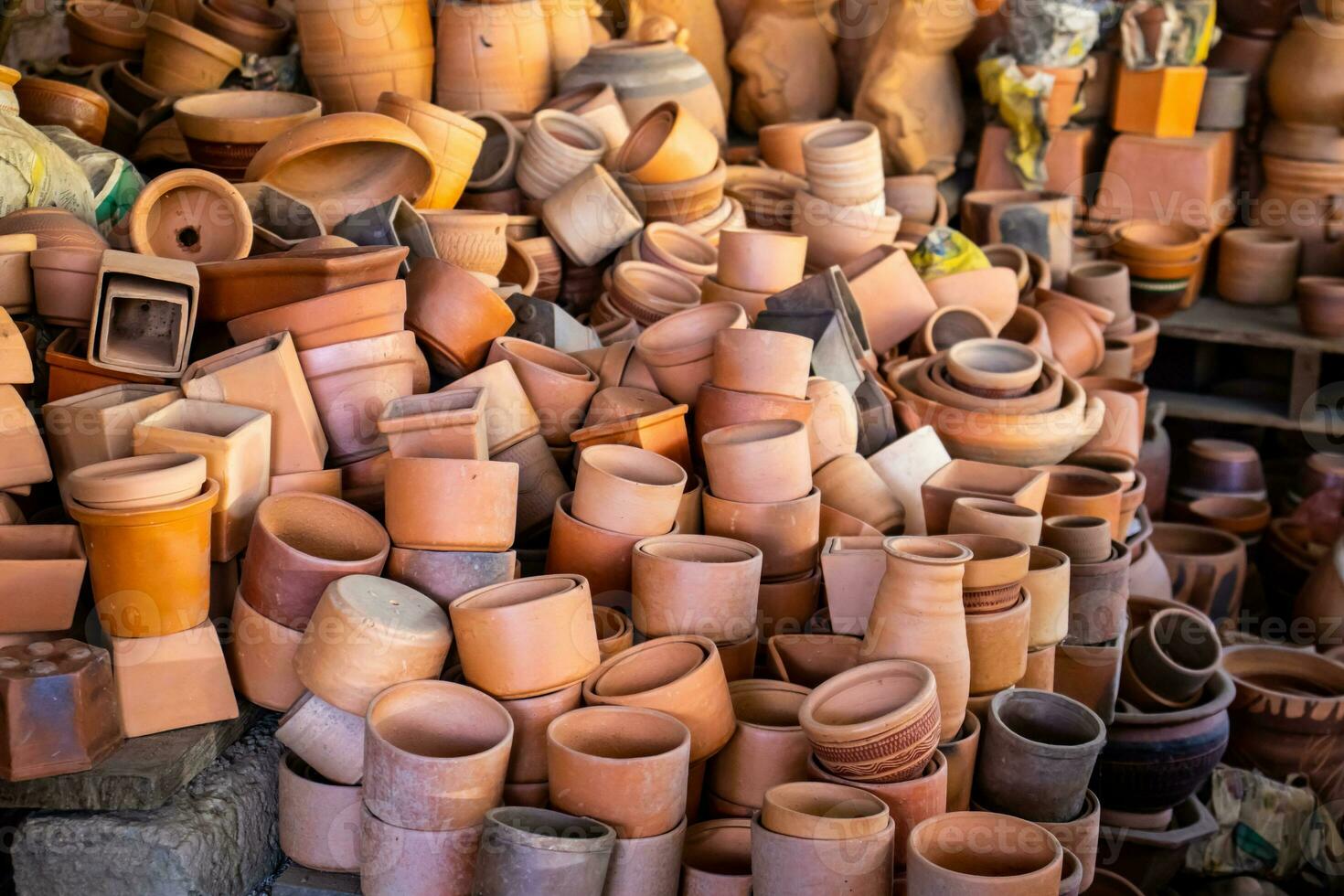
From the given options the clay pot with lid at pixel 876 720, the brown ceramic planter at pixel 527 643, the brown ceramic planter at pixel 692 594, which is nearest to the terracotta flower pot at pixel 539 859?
the brown ceramic planter at pixel 527 643

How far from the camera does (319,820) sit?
1966mm

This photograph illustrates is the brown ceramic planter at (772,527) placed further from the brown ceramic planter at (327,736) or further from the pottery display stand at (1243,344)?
the pottery display stand at (1243,344)

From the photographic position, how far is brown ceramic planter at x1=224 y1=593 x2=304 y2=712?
6.71ft

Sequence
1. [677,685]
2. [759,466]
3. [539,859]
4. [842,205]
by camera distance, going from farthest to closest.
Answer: [842,205], [759,466], [677,685], [539,859]

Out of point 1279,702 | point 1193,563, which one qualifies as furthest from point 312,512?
point 1193,563

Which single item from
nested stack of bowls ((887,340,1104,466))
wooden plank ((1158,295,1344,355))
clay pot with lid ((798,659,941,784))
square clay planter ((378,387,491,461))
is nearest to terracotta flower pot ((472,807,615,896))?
clay pot with lid ((798,659,941,784))

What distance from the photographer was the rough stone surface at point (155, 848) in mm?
1916

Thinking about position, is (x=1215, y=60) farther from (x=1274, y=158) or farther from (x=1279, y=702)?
(x=1279, y=702)

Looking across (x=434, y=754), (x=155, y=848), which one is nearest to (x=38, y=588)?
(x=155, y=848)

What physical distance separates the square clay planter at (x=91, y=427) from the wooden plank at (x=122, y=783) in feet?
1.56

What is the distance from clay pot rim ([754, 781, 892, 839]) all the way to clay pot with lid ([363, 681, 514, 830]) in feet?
1.25

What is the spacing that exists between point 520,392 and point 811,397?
1.96 feet

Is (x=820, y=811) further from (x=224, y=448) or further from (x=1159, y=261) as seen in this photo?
(x=1159, y=261)

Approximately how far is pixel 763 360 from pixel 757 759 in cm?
82
